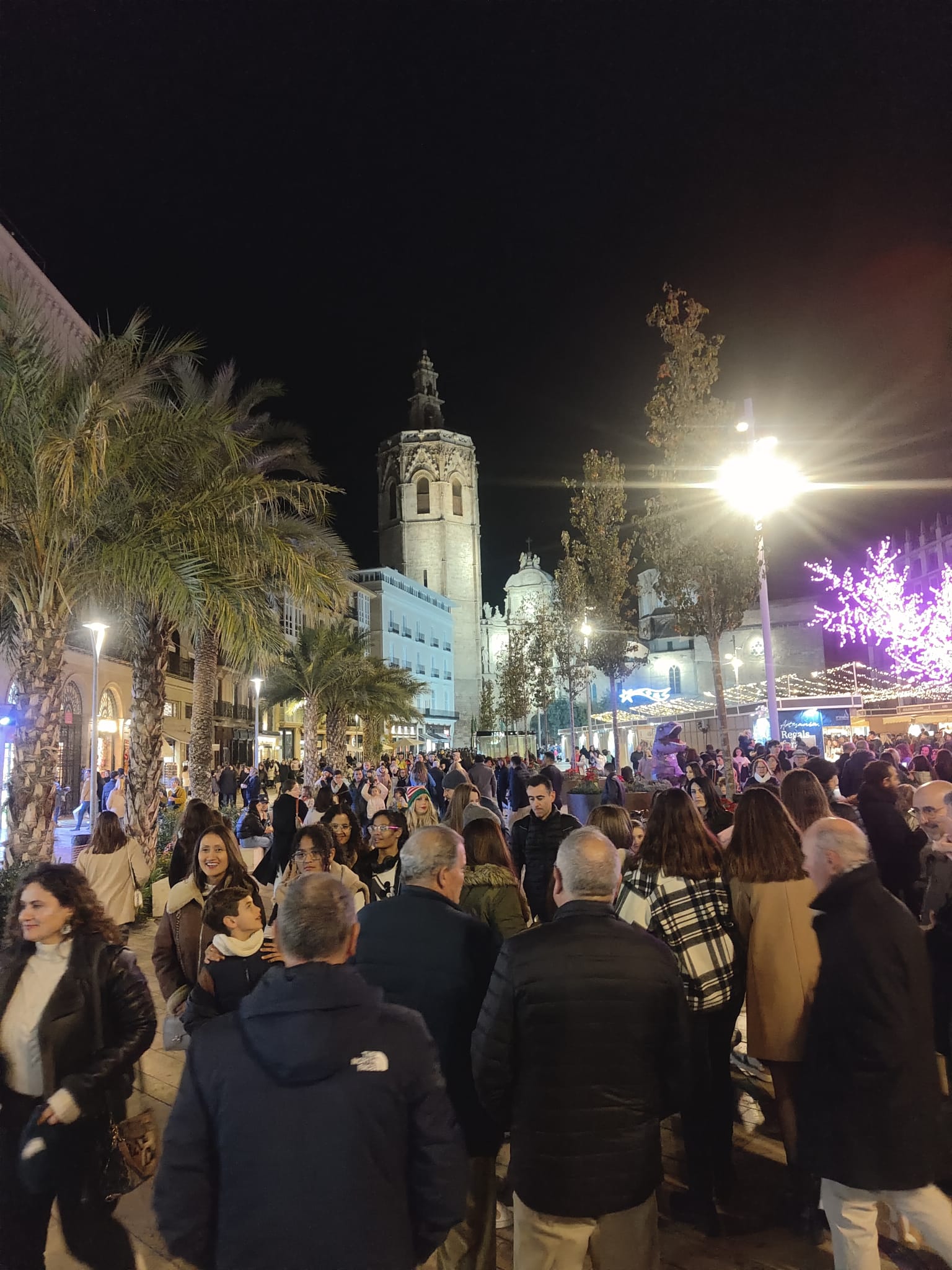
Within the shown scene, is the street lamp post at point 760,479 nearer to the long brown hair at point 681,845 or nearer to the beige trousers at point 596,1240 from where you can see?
the long brown hair at point 681,845

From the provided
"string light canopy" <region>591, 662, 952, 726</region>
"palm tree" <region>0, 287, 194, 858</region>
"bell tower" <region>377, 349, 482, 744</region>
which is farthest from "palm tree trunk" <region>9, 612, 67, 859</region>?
"bell tower" <region>377, 349, 482, 744</region>

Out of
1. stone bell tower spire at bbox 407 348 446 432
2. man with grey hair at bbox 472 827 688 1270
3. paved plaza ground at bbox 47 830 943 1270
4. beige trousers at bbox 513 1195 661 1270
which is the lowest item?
paved plaza ground at bbox 47 830 943 1270

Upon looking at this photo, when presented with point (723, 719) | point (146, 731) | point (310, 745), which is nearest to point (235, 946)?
point (146, 731)

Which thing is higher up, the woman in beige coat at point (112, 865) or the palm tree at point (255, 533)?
the palm tree at point (255, 533)

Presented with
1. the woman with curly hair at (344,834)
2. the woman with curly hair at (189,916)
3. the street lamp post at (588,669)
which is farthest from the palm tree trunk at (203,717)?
the street lamp post at (588,669)

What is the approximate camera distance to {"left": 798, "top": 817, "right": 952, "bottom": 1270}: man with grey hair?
2.66 m

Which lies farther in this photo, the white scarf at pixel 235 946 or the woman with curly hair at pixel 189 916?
the woman with curly hair at pixel 189 916

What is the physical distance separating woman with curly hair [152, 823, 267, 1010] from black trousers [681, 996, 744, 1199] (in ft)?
7.30

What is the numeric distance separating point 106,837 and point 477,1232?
4340mm

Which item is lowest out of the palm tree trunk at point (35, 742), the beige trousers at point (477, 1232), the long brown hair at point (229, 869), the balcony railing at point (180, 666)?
the beige trousers at point (477, 1232)

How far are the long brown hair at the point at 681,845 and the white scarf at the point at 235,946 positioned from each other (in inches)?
67.1

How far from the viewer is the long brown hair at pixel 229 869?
430cm

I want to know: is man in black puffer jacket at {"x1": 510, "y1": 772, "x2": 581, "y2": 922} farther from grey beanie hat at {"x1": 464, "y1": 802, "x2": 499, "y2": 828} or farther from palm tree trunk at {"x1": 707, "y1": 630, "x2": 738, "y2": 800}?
palm tree trunk at {"x1": 707, "y1": 630, "x2": 738, "y2": 800}

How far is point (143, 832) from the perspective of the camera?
10992 millimetres
